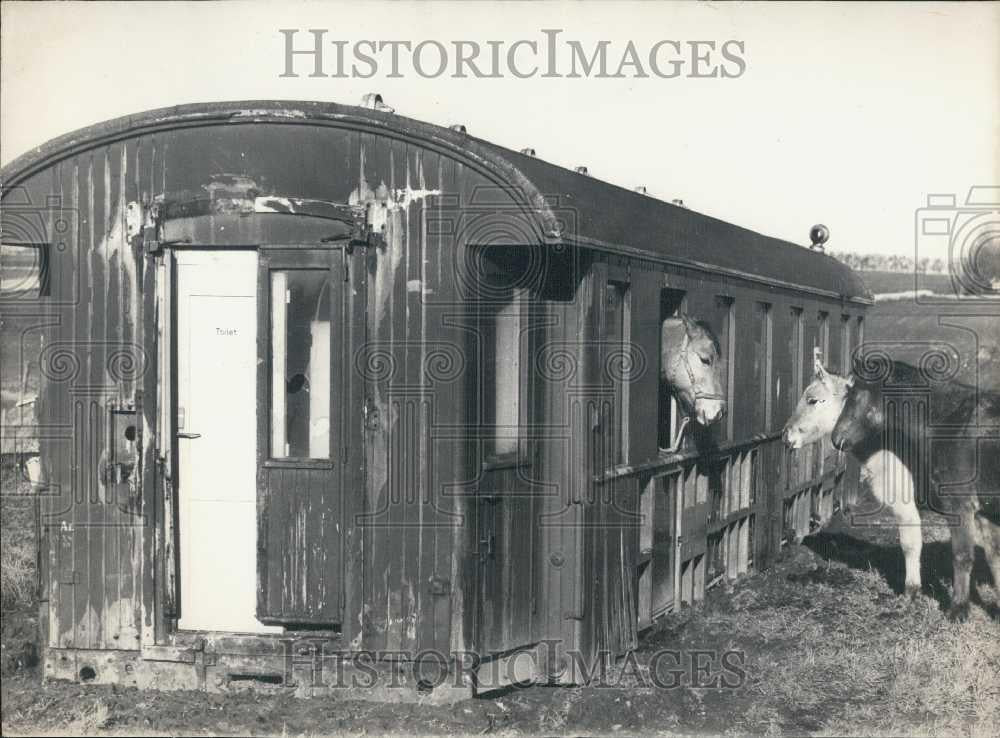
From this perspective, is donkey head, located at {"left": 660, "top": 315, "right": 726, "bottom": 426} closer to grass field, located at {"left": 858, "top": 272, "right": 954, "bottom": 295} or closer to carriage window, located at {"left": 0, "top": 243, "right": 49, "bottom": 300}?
carriage window, located at {"left": 0, "top": 243, "right": 49, "bottom": 300}

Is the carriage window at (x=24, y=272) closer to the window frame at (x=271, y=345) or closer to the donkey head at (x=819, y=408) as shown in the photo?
the window frame at (x=271, y=345)

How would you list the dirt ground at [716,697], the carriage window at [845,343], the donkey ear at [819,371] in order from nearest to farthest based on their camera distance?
the dirt ground at [716,697] → the donkey ear at [819,371] → the carriage window at [845,343]

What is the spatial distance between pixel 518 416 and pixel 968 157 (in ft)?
12.4

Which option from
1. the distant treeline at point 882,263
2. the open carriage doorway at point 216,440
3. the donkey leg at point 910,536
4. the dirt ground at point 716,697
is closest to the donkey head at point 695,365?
the dirt ground at point 716,697

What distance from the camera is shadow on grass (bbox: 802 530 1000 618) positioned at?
9648 millimetres

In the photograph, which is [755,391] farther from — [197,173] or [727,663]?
[197,173]

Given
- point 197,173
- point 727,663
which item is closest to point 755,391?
point 727,663

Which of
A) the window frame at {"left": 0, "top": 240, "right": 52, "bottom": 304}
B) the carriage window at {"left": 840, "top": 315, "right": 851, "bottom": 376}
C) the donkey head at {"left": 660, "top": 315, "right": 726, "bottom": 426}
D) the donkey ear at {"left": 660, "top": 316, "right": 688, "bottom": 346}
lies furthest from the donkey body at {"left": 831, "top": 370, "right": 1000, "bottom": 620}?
the window frame at {"left": 0, "top": 240, "right": 52, "bottom": 304}

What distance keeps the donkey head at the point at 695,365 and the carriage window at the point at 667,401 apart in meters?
0.09

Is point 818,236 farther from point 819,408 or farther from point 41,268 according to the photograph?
point 41,268

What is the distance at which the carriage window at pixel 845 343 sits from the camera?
48.9 ft

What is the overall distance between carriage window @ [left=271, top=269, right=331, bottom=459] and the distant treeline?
8864 millimetres

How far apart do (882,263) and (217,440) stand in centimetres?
1575

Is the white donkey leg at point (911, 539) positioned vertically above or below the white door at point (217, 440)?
below
